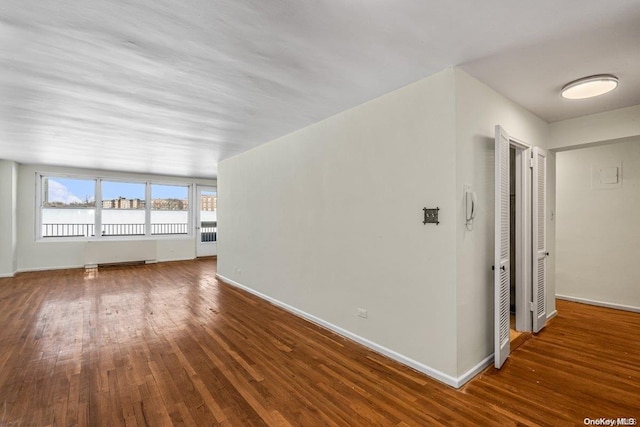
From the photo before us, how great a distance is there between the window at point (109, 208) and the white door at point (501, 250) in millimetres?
8661

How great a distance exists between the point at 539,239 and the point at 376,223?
2.07 meters

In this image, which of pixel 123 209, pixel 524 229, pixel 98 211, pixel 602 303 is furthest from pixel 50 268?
pixel 602 303

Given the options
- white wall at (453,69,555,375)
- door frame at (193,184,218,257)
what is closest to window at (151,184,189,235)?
door frame at (193,184,218,257)

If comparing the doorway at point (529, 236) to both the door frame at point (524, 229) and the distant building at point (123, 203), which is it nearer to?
the door frame at point (524, 229)

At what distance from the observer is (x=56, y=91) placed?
8.85ft

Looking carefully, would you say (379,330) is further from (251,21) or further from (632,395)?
(251,21)

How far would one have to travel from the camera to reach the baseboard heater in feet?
24.4

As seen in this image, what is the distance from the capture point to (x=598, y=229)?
425cm

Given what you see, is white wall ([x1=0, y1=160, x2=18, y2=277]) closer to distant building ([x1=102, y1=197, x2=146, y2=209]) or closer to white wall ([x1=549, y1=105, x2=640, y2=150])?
distant building ([x1=102, y1=197, x2=146, y2=209])

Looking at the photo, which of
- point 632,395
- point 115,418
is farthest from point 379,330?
point 115,418

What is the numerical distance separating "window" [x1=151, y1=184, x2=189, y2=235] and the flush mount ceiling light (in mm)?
9116

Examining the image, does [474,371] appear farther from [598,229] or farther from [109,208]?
[109,208]

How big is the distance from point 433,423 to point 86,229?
9.04 meters

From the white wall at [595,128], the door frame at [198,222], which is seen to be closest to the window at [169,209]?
the door frame at [198,222]
